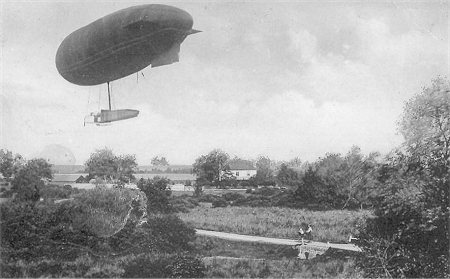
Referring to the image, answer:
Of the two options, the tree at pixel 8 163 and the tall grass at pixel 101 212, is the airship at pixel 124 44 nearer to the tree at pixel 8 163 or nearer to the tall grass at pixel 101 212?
the tall grass at pixel 101 212

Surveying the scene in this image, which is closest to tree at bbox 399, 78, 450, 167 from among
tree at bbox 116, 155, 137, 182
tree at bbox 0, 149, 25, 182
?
tree at bbox 0, 149, 25, 182

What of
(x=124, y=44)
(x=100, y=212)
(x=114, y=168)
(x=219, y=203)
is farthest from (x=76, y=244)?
(x=114, y=168)

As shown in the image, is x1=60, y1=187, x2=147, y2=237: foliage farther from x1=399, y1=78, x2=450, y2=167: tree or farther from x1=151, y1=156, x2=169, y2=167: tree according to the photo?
x1=151, y1=156, x2=169, y2=167: tree

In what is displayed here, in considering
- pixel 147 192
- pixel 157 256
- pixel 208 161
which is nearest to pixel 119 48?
pixel 157 256

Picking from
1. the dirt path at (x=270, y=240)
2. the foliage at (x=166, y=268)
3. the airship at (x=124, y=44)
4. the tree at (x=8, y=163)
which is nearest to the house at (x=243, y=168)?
the tree at (x=8, y=163)

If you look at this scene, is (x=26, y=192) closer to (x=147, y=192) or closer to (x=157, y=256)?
(x=157, y=256)

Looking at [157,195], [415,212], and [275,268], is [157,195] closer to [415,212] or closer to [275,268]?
[275,268]
